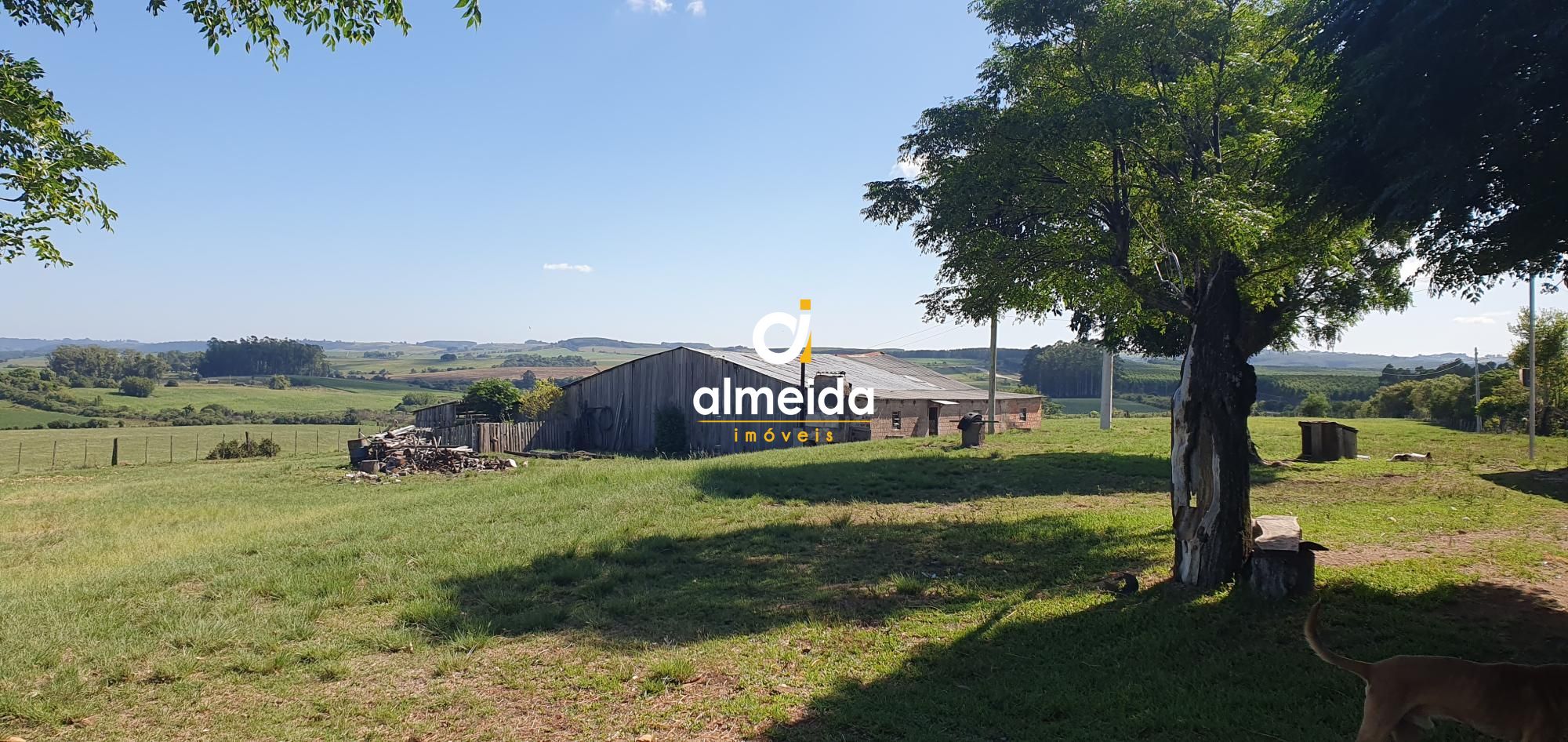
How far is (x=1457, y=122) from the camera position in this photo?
6184 mm

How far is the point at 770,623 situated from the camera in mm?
7754

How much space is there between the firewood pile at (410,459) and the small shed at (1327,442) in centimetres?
2497

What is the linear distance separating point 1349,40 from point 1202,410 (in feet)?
12.1

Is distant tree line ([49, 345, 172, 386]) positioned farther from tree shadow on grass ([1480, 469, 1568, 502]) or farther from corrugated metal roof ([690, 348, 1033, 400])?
tree shadow on grass ([1480, 469, 1568, 502])

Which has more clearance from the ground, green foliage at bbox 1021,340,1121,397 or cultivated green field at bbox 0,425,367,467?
green foliage at bbox 1021,340,1121,397

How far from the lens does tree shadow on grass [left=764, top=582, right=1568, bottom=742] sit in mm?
5168

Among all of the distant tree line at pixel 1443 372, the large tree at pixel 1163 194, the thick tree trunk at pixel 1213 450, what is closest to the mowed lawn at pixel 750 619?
the thick tree trunk at pixel 1213 450

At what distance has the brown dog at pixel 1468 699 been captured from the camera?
3754 millimetres

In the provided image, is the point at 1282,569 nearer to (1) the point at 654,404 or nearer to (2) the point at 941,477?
(2) the point at 941,477

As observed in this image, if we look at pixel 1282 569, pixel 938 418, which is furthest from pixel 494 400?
pixel 1282 569

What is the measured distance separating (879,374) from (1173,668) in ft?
114

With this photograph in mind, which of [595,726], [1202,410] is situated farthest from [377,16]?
[1202,410]

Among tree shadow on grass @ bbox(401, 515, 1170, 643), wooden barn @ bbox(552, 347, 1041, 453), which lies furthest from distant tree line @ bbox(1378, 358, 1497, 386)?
tree shadow on grass @ bbox(401, 515, 1170, 643)

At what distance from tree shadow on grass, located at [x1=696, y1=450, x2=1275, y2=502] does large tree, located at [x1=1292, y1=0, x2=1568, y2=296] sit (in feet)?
31.7
